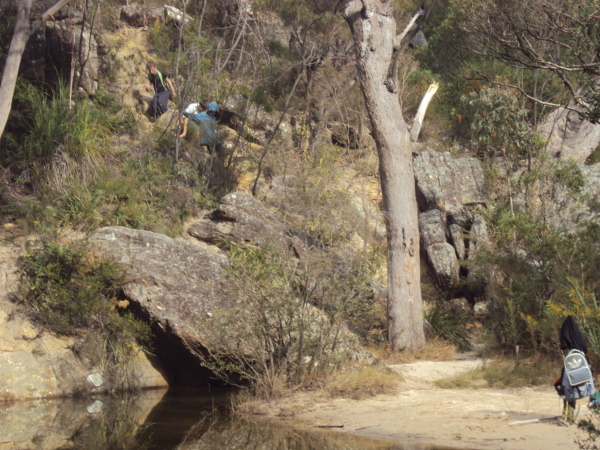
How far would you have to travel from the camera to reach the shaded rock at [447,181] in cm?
1781

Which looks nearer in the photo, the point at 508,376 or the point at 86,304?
the point at 508,376

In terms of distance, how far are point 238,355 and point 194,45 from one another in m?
8.86

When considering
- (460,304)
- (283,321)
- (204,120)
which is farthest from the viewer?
(204,120)

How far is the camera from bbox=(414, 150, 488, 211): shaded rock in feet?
58.4

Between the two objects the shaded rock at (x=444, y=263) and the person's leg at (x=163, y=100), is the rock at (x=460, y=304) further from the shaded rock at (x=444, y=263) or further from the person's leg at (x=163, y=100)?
the person's leg at (x=163, y=100)

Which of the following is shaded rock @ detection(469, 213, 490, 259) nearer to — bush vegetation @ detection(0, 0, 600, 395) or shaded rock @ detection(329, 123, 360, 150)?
bush vegetation @ detection(0, 0, 600, 395)

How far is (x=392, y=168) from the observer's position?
41.8 ft

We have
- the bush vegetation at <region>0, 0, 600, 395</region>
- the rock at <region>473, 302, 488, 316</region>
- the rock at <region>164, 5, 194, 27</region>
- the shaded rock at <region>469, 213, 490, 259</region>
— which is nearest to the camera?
the bush vegetation at <region>0, 0, 600, 395</region>

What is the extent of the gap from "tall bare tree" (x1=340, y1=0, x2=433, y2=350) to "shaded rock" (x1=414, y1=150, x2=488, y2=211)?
5103 mm

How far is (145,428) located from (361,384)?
2.91 metres

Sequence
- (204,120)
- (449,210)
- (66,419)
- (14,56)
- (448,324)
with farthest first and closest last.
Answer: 1. (449,210)
2. (204,120)
3. (448,324)
4. (14,56)
5. (66,419)

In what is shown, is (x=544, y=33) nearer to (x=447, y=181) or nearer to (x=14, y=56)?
(x=447, y=181)

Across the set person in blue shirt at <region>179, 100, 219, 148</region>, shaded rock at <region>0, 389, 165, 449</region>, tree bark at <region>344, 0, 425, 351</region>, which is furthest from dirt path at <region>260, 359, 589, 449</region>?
person in blue shirt at <region>179, 100, 219, 148</region>

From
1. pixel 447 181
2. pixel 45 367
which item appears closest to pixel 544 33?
pixel 447 181
